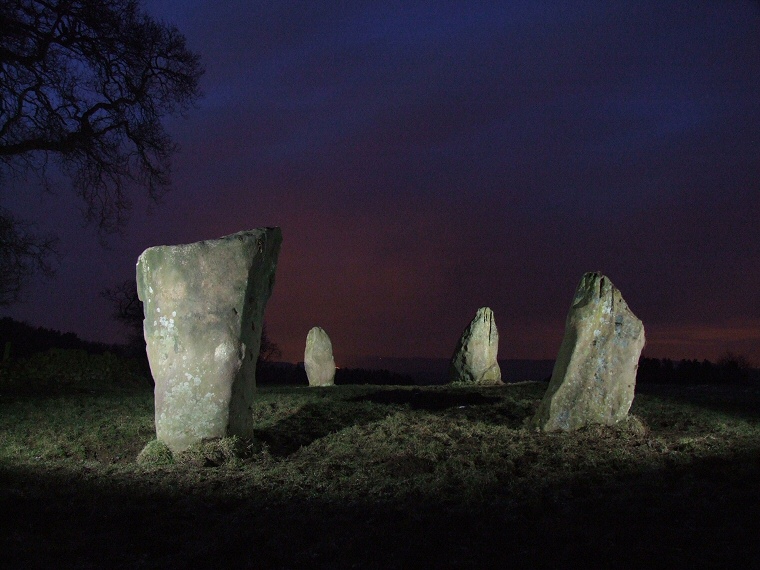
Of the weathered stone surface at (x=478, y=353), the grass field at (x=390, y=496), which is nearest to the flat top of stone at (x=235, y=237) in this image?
the grass field at (x=390, y=496)

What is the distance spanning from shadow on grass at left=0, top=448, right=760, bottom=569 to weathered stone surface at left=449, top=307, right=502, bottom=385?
11190 mm

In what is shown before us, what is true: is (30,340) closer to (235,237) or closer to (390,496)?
(235,237)

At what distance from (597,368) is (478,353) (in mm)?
9233

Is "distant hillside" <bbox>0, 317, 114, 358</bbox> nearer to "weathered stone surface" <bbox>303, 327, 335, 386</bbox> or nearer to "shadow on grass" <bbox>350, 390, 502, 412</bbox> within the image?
"weathered stone surface" <bbox>303, 327, 335, 386</bbox>

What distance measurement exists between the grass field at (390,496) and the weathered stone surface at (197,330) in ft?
1.45

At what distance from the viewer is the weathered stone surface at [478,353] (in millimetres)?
17120

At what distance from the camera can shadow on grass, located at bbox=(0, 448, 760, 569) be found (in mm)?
3885

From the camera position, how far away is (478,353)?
1723 cm

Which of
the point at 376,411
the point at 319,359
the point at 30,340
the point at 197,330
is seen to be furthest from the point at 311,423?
the point at 30,340

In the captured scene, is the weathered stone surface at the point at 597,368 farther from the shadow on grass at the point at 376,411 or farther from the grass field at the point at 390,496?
the shadow on grass at the point at 376,411

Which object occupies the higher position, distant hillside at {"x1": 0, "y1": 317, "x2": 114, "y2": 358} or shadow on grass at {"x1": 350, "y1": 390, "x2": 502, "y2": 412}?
distant hillside at {"x1": 0, "y1": 317, "x2": 114, "y2": 358}

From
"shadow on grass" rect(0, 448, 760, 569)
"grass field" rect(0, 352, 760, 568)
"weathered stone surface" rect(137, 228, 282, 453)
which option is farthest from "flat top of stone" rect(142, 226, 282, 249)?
"shadow on grass" rect(0, 448, 760, 569)

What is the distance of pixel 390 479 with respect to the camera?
5.82 meters

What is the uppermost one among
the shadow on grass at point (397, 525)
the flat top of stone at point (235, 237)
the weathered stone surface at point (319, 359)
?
the flat top of stone at point (235, 237)
